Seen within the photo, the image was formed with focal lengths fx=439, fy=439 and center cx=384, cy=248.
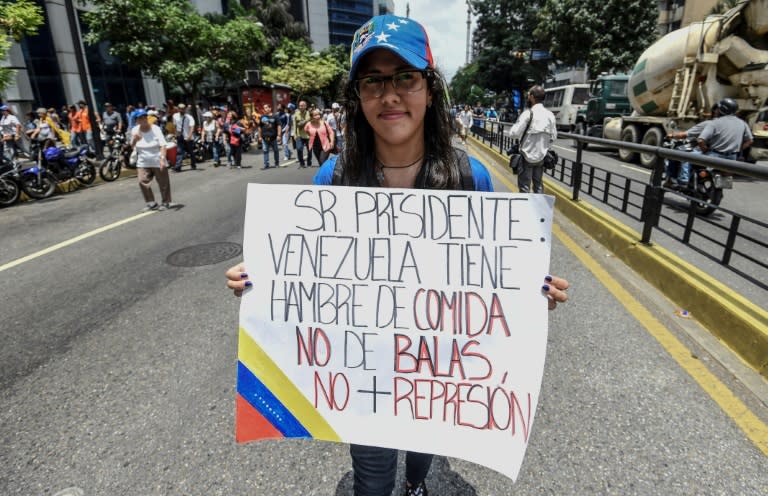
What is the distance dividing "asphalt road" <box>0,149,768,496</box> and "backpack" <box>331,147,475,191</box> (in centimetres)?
140

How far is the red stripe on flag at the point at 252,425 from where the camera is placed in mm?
1553

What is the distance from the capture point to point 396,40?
143 centimetres

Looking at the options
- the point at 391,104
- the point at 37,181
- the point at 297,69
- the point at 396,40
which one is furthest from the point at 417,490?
the point at 297,69

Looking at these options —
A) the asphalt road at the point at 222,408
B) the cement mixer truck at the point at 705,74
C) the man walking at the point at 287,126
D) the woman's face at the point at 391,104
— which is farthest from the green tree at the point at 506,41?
the woman's face at the point at 391,104

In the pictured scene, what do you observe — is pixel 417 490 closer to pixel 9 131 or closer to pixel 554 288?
pixel 554 288

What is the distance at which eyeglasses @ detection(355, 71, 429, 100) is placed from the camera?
4.99ft

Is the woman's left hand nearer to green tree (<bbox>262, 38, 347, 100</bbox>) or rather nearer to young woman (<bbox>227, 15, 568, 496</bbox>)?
young woman (<bbox>227, 15, 568, 496</bbox>)

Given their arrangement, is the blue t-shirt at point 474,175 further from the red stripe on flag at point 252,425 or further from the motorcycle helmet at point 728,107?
the motorcycle helmet at point 728,107

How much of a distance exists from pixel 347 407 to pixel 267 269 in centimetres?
56

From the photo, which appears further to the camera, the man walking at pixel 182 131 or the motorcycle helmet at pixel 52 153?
the man walking at pixel 182 131

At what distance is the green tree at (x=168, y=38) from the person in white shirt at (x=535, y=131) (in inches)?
585

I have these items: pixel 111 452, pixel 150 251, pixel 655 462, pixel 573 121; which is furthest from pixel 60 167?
pixel 573 121

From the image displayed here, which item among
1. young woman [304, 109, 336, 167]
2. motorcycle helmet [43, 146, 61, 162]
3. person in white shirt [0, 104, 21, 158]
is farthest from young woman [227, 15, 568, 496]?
person in white shirt [0, 104, 21, 158]

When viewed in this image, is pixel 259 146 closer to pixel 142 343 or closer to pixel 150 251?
pixel 150 251
